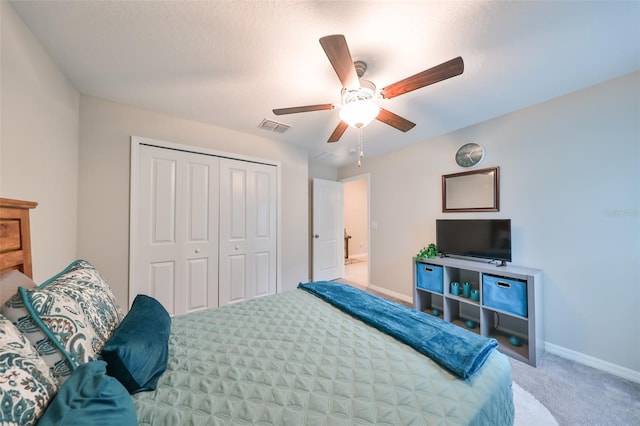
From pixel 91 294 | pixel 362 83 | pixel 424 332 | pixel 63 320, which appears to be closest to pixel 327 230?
pixel 362 83

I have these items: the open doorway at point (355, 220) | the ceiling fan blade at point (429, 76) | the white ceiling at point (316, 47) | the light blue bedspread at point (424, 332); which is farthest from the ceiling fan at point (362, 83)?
the open doorway at point (355, 220)

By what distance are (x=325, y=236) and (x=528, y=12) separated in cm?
358

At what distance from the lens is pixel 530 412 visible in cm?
145

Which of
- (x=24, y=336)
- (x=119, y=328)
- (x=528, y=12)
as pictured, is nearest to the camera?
(x=24, y=336)

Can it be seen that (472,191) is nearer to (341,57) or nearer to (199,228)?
(341,57)

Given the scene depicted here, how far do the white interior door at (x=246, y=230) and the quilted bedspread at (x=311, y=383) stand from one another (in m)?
1.54

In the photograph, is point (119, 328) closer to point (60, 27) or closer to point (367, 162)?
point (60, 27)

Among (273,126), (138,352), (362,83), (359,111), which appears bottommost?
(138,352)

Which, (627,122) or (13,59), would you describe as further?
(627,122)

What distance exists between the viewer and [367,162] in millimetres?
3996

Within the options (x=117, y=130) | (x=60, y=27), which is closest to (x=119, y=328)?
(x=60, y=27)

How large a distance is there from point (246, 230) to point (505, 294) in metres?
2.90

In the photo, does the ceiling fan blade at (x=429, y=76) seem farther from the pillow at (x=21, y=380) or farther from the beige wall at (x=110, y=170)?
the beige wall at (x=110, y=170)

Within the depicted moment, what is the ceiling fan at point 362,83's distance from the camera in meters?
1.17
